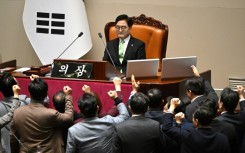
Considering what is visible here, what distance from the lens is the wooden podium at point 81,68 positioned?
13.0 feet

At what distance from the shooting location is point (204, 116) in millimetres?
2918

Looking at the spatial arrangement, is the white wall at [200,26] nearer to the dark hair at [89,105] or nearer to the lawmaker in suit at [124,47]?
the lawmaker in suit at [124,47]

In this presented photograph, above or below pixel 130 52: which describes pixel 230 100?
below

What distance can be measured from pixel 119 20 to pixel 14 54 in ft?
8.06

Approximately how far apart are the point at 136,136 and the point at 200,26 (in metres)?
3.50

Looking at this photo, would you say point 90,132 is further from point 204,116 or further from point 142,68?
point 142,68

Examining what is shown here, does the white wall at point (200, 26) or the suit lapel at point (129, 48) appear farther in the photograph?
the white wall at point (200, 26)

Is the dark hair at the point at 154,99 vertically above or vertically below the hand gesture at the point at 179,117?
above

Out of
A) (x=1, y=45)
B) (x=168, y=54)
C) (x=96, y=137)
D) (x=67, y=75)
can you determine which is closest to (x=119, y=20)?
(x=67, y=75)

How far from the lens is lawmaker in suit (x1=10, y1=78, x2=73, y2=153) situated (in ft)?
10.8

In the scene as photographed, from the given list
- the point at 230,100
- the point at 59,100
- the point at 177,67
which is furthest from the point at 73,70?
the point at 230,100

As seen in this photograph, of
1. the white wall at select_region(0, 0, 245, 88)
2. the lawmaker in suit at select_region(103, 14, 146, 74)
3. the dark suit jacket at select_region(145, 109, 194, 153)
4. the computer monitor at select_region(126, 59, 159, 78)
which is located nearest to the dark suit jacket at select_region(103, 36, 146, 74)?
the lawmaker in suit at select_region(103, 14, 146, 74)

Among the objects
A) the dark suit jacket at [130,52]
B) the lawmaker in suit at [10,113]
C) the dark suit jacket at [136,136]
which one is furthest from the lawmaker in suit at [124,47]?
the dark suit jacket at [136,136]

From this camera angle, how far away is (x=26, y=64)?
266 inches
